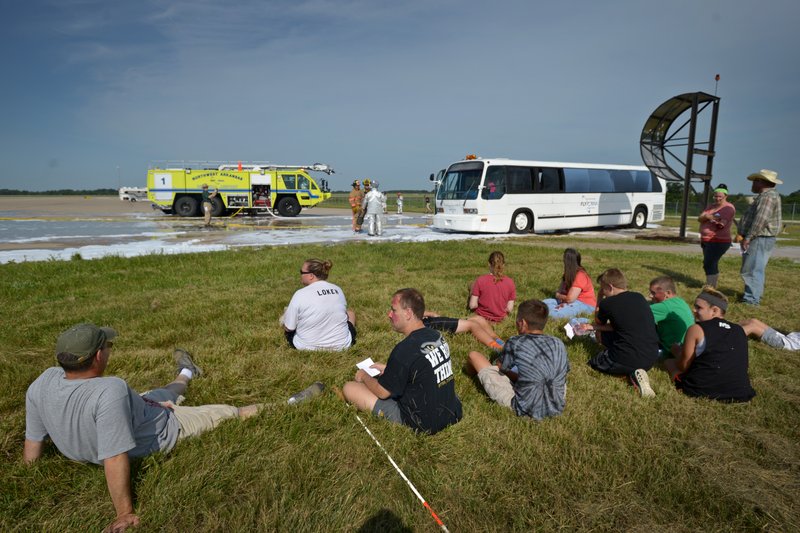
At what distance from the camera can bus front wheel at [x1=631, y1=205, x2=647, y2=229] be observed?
21378 mm

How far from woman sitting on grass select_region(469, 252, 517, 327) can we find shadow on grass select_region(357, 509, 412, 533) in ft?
12.1

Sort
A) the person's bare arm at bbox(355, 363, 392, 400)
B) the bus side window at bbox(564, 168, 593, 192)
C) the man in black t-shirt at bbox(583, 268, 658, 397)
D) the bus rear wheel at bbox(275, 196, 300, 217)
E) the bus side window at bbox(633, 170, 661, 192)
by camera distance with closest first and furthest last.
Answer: the person's bare arm at bbox(355, 363, 392, 400) → the man in black t-shirt at bbox(583, 268, 658, 397) → the bus side window at bbox(564, 168, 593, 192) → the bus side window at bbox(633, 170, 661, 192) → the bus rear wheel at bbox(275, 196, 300, 217)

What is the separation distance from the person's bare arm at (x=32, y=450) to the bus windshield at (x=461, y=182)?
51.1 ft

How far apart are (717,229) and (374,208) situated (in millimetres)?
10210

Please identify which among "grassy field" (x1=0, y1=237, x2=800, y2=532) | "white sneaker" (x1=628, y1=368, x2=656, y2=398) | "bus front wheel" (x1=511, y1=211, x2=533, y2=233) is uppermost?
"bus front wheel" (x1=511, y1=211, x2=533, y2=233)

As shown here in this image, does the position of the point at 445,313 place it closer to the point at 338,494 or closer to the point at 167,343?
the point at 167,343

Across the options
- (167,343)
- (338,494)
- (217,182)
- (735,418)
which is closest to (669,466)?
(735,418)

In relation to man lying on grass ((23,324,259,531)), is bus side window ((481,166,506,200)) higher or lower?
higher

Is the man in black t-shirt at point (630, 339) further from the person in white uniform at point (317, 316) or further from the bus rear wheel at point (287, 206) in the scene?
the bus rear wheel at point (287, 206)

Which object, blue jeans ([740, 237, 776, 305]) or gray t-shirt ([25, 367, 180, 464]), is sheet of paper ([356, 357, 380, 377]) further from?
blue jeans ([740, 237, 776, 305])

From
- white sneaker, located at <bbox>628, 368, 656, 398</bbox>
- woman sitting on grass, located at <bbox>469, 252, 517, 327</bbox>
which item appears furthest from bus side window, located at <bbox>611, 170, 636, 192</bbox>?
white sneaker, located at <bbox>628, 368, 656, 398</bbox>

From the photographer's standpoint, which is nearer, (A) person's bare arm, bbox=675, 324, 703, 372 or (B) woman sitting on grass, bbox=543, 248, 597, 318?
(A) person's bare arm, bbox=675, 324, 703, 372

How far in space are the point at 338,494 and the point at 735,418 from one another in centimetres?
297

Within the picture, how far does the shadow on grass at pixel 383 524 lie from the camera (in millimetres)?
2344
